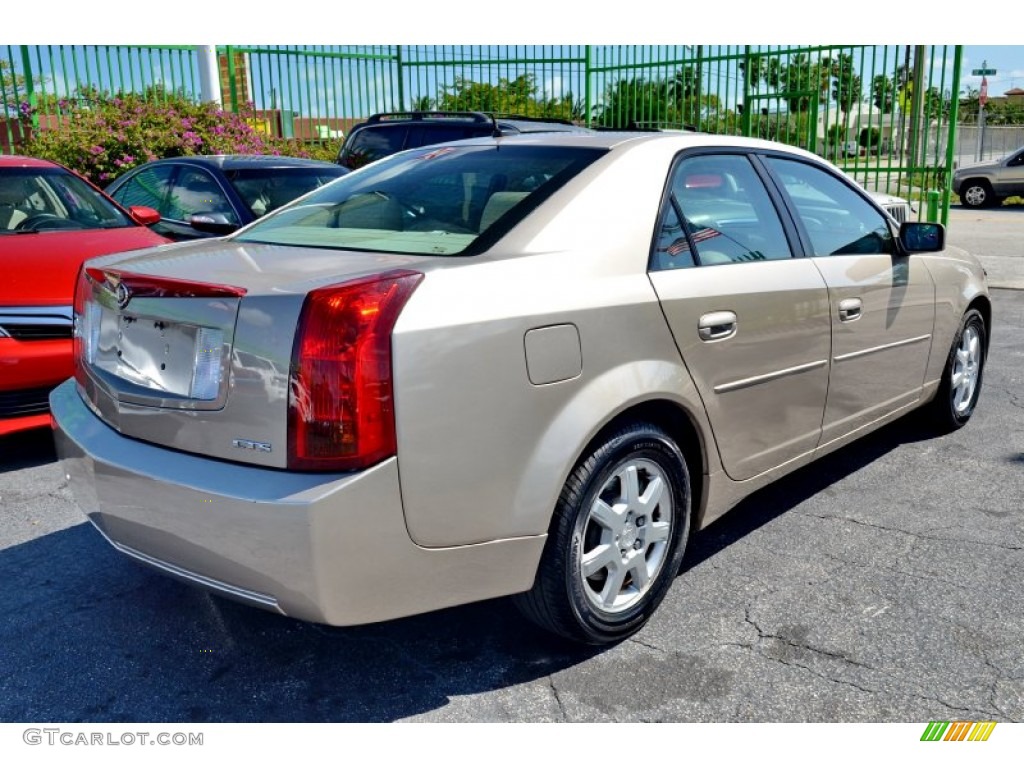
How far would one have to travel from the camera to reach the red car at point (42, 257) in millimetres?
4594

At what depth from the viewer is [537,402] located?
2588 mm

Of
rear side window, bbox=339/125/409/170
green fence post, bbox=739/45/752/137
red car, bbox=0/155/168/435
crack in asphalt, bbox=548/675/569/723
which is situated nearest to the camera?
crack in asphalt, bbox=548/675/569/723

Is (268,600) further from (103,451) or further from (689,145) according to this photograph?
(689,145)

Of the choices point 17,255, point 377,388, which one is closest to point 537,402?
point 377,388

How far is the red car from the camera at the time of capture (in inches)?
181

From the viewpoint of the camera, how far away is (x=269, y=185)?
732 cm

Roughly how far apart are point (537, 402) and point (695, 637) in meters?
1.04

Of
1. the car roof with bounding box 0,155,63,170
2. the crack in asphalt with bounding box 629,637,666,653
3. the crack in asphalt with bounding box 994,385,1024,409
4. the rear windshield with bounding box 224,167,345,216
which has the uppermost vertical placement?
the car roof with bounding box 0,155,63,170

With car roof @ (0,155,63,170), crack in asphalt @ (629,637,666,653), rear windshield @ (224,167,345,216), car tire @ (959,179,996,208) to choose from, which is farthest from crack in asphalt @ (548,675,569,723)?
car tire @ (959,179,996,208)

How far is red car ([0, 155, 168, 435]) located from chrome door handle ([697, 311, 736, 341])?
10.2 ft

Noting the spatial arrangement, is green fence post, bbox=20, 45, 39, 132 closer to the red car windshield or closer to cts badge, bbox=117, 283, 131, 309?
the red car windshield

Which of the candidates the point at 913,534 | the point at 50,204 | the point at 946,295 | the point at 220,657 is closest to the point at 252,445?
the point at 220,657

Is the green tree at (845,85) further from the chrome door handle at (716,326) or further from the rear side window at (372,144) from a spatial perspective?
the chrome door handle at (716,326)

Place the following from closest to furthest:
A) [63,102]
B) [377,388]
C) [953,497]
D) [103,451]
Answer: [377,388] → [103,451] → [953,497] → [63,102]
